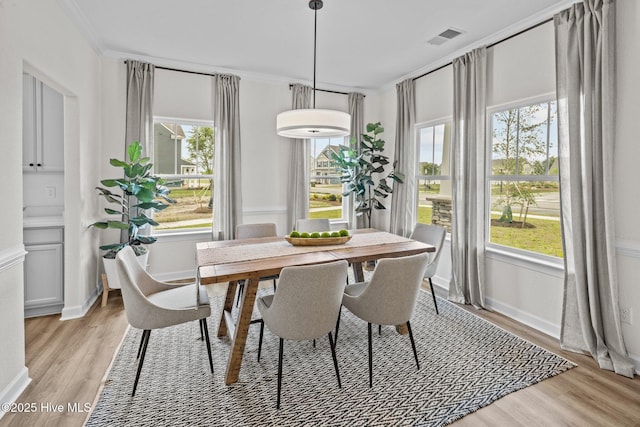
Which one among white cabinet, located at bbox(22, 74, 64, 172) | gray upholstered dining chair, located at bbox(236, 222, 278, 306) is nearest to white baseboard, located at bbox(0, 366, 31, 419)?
gray upholstered dining chair, located at bbox(236, 222, 278, 306)

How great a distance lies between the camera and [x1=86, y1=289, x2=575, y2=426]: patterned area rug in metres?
1.95

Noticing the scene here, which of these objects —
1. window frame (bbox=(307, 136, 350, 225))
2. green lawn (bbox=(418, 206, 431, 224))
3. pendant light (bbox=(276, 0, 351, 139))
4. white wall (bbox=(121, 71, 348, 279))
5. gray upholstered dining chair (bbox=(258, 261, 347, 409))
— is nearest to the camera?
gray upholstered dining chair (bbox=(258, 261, 347, 409))

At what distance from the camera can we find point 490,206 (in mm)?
3633

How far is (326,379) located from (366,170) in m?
3.27

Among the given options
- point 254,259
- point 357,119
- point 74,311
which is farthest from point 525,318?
point 74,311

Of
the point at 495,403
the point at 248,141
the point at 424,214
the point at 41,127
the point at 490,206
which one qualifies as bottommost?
the point at 495,403

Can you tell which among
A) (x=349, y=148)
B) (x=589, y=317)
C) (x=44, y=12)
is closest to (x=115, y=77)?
(x=44, y=12)

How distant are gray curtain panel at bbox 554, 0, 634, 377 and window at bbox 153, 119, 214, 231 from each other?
12.9 feet

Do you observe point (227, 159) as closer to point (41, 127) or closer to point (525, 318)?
point (41, 127)

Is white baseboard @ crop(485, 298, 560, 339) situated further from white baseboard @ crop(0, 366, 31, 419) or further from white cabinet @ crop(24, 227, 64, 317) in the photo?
white cabinet @ crop(24, 227, 64, 317)

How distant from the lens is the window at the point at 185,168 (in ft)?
14.3

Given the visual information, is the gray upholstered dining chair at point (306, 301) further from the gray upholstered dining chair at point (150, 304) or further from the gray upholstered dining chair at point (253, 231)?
the gray upholstered dining chair at point (253, 231)

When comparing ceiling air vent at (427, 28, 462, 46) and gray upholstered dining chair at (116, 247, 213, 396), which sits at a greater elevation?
ceiling air vent at (427, 28, 462, 46)

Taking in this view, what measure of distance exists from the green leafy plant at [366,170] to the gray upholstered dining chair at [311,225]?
45.6 inches
